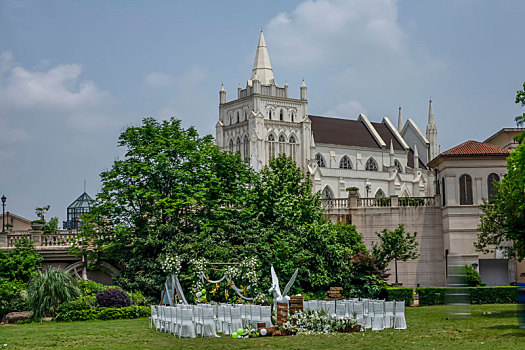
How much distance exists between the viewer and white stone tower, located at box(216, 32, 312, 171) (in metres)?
131

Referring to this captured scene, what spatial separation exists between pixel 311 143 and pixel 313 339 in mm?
113000

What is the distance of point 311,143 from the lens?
438 ft

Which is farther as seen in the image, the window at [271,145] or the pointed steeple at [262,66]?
the pointed steeple at [262,66]

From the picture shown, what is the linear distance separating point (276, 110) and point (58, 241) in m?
95.6

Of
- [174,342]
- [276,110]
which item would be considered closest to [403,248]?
[174,342]

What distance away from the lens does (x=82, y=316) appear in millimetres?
31953

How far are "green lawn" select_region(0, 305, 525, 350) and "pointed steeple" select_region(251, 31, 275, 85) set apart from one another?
4582 inches

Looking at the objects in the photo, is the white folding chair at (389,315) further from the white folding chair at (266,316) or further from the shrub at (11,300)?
the shrub at (11,300)

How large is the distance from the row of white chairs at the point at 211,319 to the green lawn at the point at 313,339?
1.91ft

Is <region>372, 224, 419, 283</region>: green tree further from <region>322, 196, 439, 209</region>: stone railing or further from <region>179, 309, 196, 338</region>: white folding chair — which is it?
<region>179, 309, 196, 338</region>: white folding chair

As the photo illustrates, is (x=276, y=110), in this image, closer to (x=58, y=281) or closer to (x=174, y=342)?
(x=58, y=281)

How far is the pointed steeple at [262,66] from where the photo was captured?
14088 centimetres

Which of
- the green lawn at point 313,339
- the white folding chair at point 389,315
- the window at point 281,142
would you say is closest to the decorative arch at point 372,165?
the window at point 281,142

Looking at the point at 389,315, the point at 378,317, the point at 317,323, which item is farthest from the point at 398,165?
the point at 317,323
